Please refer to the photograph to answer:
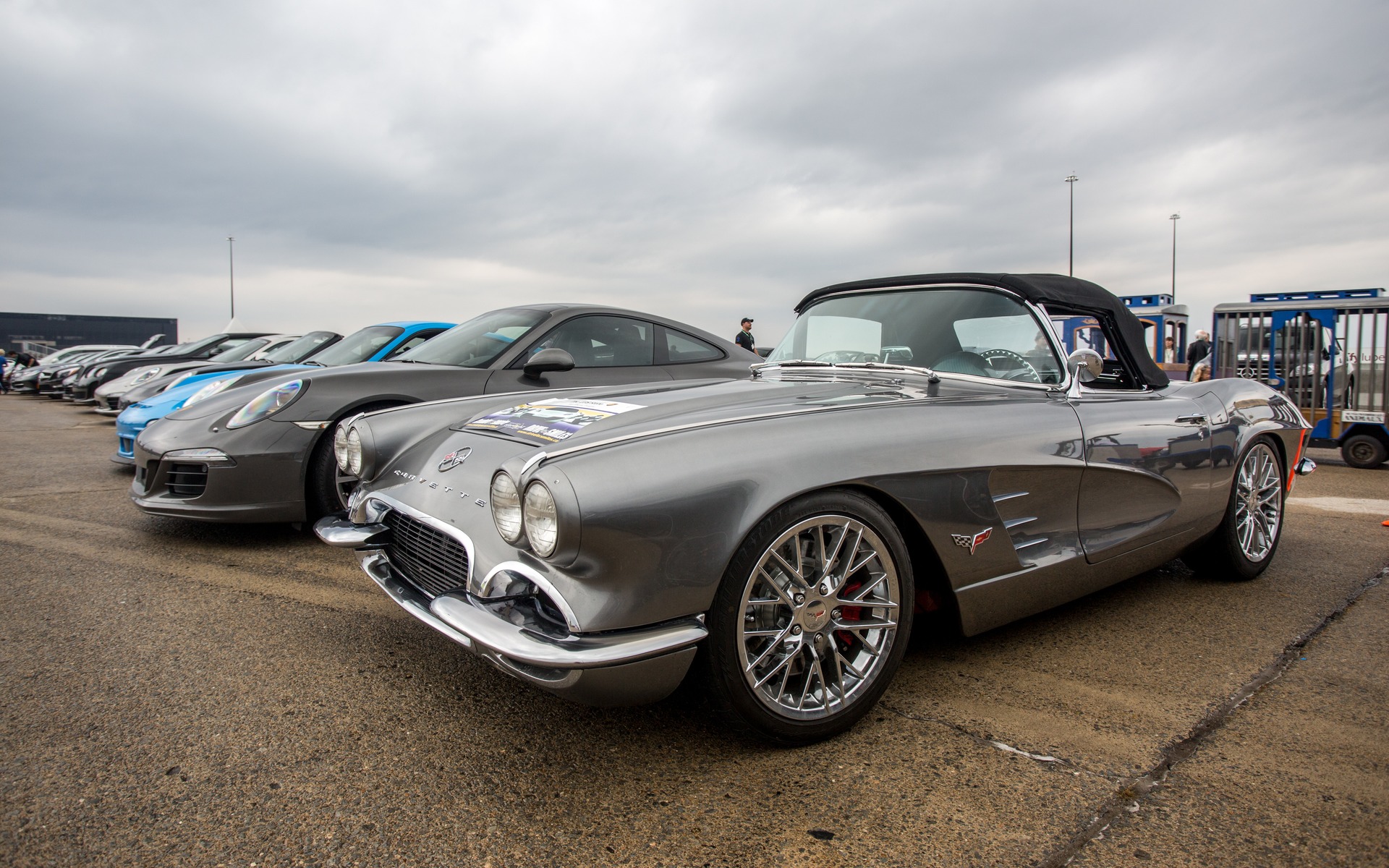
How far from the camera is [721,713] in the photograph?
1991 millimetres

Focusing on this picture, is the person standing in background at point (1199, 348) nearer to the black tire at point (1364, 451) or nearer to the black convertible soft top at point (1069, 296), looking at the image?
the black tire at point (1364, 451)

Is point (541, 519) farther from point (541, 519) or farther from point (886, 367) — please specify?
point (886, 367)

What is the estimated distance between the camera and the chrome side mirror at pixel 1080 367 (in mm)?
2953

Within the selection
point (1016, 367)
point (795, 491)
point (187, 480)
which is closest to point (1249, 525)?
point (1016, 367)

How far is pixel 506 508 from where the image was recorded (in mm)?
1938

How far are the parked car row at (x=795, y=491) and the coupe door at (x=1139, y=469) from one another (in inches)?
0.6

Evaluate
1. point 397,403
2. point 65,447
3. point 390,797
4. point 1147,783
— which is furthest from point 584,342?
point 65,447

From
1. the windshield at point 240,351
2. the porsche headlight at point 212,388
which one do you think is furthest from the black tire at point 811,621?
the windshield at point 240,351

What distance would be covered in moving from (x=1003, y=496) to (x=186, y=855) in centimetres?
226

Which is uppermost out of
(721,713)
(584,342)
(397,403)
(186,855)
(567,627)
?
(584,342)

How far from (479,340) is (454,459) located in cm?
266

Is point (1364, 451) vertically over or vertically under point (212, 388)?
under

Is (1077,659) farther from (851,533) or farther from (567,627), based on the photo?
(567,627)

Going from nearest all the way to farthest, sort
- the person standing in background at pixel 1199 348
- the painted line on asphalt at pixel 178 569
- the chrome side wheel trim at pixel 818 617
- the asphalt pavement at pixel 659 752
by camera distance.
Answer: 1. the asphalt pavement at pixel 659 752
2. the chrome side wheel trim at pixel 818 617
3. the painted line on asphalt at pixel 178 569
4. the person standing in background at pixel 1199 348
